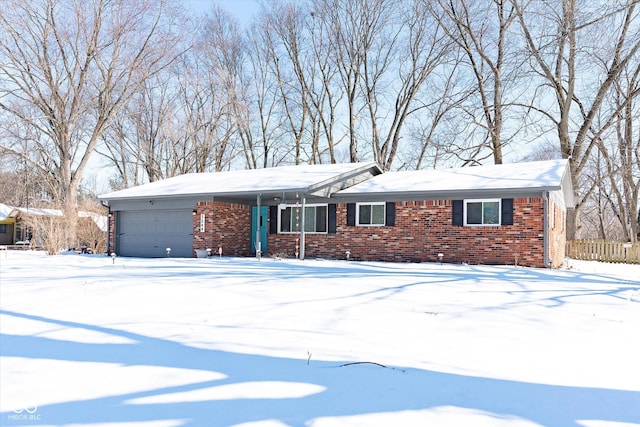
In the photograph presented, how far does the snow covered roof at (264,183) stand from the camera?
17517mm

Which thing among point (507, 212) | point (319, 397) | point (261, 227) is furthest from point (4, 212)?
point (319, 397)

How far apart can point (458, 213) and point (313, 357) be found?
12283 mm

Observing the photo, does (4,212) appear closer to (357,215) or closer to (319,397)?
(357,215)

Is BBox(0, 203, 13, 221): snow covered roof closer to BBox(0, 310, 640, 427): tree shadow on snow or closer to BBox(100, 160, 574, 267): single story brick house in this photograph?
BBox(100, 160, 574, 267): single story brick house

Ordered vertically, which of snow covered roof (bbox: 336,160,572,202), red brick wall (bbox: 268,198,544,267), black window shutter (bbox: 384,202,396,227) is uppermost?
snow covered roof (bbox: 336,160,572,202)

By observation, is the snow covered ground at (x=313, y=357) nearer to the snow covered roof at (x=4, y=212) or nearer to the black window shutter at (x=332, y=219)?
the black window shutter at (x=332, y=219)

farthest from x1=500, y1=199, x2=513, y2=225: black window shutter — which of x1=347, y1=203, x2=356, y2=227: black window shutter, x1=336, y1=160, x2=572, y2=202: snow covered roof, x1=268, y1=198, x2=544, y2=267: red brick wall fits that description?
x1=347, y1=203, x2=356, y2=227: black window shutter

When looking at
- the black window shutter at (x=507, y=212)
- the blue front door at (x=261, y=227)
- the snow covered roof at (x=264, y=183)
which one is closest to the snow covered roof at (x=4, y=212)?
the snow covered roof at (x=264, y=183)

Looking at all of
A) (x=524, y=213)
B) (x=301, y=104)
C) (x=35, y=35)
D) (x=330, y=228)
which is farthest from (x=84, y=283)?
(x=301, y=104)

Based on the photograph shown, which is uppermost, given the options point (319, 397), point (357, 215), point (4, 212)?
point (4, 212)

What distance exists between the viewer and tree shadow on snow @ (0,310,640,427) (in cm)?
356

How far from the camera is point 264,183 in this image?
18750 mm

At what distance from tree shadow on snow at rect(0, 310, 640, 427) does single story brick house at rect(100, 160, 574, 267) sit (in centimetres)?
1176

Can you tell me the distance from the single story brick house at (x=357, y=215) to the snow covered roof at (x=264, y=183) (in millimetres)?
52
